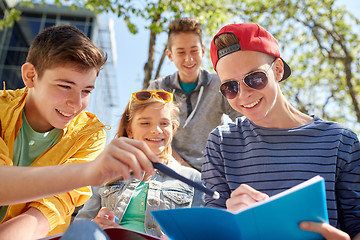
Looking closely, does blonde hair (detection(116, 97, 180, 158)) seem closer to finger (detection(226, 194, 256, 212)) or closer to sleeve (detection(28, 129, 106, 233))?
sleeve (detection(28, 129, 106, 233))

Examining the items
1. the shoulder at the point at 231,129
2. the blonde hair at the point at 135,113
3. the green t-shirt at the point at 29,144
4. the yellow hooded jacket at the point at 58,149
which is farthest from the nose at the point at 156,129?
the green t-shirt at the point at 29,144

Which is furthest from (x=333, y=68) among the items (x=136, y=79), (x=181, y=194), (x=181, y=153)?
(x=181, y=194)

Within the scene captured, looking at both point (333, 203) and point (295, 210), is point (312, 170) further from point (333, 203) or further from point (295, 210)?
point (295, 210)

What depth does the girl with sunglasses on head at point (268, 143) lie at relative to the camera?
1777 mm

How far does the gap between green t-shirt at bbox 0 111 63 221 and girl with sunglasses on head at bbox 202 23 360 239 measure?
1.05 m

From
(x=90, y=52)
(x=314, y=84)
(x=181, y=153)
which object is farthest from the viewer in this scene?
(x=314, y=84)

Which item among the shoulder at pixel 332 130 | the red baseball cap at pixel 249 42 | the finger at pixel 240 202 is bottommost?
the finger at pixel 240 202

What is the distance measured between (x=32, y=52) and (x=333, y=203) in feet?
6.88

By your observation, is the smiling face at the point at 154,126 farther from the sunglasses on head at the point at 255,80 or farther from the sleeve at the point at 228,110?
the sunglasses on head at the point at 255,80

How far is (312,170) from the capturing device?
5.91 feet

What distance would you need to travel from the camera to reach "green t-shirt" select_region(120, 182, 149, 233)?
2.38 m

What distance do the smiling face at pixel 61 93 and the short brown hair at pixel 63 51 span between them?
0.15 ft

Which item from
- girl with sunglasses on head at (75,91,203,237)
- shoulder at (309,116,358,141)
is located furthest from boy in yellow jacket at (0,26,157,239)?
shoulder at (309,116,358,141)

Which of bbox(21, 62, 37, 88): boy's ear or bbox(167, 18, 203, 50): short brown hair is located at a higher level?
bbox(167, 18, 203, 50): short brown hair
